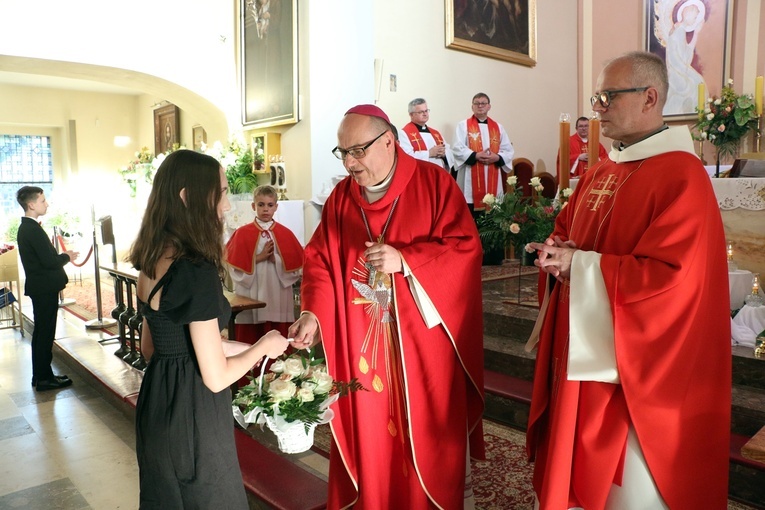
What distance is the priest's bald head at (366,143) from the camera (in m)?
2.47

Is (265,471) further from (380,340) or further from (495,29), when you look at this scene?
(495,29)

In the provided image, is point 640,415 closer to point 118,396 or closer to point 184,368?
point 184,368

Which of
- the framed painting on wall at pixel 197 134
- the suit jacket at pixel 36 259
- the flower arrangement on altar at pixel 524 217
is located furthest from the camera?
the framed painting on wall at pixel 197 134

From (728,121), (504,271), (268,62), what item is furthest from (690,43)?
(268,62)

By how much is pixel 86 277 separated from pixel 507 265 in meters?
9.53

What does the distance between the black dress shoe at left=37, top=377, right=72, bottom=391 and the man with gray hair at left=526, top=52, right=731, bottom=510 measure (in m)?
5.12

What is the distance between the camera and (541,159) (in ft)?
32.8

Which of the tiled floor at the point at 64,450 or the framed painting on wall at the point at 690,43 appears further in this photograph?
the framed painting on wall at the point at 690,43

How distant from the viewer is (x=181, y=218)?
1.84 m

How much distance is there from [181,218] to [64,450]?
334 centimetres

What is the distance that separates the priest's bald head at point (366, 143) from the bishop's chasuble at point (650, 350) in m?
0.87

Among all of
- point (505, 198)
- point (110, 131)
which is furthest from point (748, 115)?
point (110, 131)

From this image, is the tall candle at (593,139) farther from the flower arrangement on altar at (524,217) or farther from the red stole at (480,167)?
the red stole at (480,167)

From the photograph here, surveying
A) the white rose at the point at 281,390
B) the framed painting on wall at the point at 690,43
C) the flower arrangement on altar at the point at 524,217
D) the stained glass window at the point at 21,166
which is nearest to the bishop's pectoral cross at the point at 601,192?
the white rose at the point at 281,390
